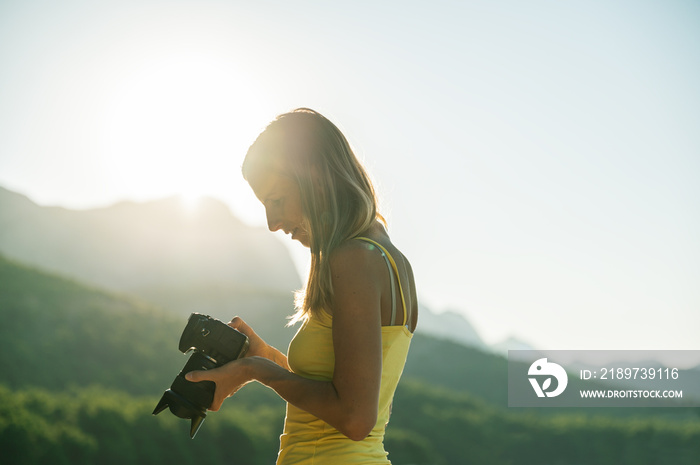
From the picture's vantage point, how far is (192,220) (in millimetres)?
41469

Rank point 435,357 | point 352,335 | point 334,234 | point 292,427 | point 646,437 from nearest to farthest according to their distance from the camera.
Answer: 1. point 352,335
2. point 334,234
3. point 292,427
4. point 646,437
5. point 435,357

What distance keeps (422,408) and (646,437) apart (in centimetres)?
613

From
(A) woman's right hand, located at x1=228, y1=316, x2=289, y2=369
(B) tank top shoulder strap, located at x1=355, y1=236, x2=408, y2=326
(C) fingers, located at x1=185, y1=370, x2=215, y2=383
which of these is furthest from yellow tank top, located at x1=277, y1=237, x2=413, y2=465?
(A) woman's right hand, located at x1=228, y1=316, x2=289, y2=369

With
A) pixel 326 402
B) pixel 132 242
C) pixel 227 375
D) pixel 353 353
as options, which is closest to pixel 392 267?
pixel 353 353

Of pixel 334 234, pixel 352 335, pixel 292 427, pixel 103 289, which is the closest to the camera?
pixel 352 335

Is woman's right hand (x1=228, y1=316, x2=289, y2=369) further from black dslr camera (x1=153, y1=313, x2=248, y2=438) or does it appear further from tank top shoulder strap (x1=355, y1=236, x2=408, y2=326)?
tank top shoulder strap (x1=355, y1=236, x2=408, y2=326)

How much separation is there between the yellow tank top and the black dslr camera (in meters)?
0.20

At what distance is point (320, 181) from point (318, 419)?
0.64m

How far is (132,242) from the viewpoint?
38.4 meters

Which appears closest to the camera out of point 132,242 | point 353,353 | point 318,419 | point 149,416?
point 353,353

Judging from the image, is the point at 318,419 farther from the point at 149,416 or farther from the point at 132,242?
the point at 132,242

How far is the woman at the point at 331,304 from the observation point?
151cm

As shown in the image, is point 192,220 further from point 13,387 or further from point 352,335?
point 352,335

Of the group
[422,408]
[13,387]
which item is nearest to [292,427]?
[13,387]
